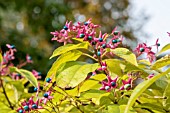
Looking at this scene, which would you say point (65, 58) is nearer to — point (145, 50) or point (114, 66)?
point (114, 66)

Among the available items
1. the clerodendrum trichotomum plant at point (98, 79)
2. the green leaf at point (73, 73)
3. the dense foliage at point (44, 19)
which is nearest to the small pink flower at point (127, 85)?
the clerodendrum trichotomum plant at point (98, 79)

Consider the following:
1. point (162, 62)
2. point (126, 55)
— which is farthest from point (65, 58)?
point (162, 62)

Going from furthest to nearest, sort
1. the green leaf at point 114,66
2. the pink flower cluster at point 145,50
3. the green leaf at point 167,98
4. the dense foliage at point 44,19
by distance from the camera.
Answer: the dense foliage at point 44,19
the pink flower cluster at point 145,50
the green leaf at point 114,66
the green leaf at point 167,98

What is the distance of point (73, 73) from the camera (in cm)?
134

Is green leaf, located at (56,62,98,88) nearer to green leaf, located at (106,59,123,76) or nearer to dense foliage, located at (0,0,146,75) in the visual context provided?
green leaf, located at (106,59,123,76)

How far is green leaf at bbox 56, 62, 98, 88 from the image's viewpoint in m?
1.32

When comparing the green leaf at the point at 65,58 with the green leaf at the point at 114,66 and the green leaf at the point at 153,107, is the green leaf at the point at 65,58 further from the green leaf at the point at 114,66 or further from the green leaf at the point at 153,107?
the green leaf at the point at 153,107

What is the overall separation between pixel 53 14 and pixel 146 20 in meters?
11.2

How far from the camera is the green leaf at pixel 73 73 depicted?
1320 millimetres

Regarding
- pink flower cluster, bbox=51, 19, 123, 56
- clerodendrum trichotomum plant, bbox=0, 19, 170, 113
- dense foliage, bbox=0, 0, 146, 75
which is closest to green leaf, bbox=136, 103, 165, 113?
clerodendrum trichotomum plant, bbox=0, 19, 170, 113

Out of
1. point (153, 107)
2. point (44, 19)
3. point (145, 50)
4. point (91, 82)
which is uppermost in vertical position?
point (44, 19)

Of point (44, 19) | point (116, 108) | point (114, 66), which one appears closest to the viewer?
point (116, 108)

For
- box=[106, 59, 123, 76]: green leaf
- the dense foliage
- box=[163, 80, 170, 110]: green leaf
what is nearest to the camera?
box=[163, 80, 170, 110]: green leaf

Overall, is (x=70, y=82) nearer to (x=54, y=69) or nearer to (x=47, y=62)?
(x=54, y=69)
